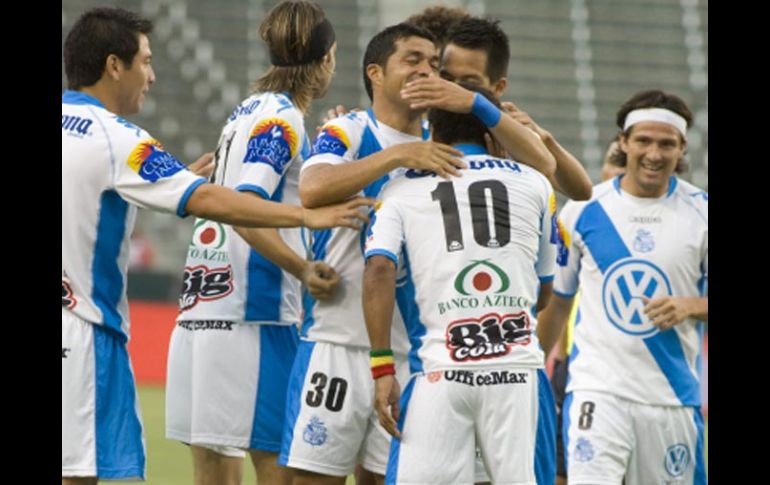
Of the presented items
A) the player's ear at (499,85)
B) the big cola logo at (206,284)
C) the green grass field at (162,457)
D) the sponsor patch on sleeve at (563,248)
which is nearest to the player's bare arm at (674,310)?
the sponsor patch on sleeve at (563,248)

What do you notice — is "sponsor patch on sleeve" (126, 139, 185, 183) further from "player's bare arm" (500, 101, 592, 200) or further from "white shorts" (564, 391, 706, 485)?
"white shorts" (564, 391, 706, 485)

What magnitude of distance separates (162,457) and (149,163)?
7.75 meters

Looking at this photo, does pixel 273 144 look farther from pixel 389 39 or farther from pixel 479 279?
pixel 479 279

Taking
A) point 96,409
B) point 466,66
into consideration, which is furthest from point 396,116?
point 96,409

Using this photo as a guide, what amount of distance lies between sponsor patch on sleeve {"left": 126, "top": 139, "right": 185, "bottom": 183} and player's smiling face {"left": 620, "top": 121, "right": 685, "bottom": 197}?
122 inches

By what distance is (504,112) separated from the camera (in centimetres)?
561

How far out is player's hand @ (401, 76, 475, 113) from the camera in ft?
17.4

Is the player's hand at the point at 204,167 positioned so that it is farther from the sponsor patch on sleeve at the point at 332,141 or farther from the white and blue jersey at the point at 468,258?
the white and blue jersey at the point at 468,258

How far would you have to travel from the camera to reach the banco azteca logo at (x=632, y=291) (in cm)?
716

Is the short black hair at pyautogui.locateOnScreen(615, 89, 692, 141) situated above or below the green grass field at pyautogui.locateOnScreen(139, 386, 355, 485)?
above

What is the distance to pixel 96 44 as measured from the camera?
5359 millimetres

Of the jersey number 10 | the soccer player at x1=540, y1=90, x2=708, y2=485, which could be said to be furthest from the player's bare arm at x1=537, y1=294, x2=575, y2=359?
the jersey number 10

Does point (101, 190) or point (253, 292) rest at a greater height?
point (101, 190)
